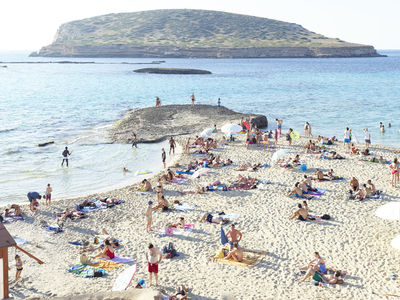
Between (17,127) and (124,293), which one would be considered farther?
(17,127)

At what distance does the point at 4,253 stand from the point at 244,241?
7183 millimetres

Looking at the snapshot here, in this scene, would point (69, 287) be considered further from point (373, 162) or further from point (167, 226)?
point (373, 162)

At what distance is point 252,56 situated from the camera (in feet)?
541

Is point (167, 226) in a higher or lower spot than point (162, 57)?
lower

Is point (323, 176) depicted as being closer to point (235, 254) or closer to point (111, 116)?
point (235, 254)

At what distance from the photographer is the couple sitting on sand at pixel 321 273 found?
419 inches

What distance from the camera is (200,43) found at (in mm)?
172000

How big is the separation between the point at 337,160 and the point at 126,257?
13.9 meters

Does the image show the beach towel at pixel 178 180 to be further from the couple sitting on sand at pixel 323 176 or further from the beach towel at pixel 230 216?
the couple sitting on sand at pixel 323 176

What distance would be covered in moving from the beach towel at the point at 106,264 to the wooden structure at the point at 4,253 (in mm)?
3376

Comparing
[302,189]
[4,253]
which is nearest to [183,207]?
[302,189]

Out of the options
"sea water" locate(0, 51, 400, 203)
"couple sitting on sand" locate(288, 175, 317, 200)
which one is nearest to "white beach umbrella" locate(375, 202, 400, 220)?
"couple sitting on sand" locate(288, 175, 317, 200)

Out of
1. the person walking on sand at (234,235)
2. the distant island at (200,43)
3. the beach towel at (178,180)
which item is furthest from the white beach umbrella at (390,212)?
the distant island at (200,43)

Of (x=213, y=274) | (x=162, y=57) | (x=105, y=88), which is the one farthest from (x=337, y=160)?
(x=162, y=57)
